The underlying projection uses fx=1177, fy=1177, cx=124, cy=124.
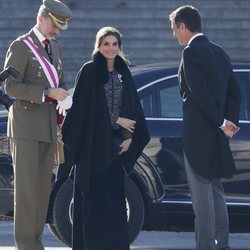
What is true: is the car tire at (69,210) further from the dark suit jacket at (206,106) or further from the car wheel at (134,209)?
the dark suit jacket at (206,106)

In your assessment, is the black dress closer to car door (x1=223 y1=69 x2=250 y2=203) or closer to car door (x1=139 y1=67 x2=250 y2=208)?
car door (x1=139 y1=67 x2=250 y2=208)

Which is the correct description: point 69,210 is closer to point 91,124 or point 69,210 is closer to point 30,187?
point 30,187

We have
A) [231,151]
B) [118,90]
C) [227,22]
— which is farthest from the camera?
[227,22]

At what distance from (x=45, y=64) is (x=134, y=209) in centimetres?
159

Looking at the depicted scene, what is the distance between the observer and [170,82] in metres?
8.90

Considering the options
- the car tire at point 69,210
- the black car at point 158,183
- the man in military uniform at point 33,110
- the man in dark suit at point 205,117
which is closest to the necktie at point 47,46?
the man in military uniform at point 33,110

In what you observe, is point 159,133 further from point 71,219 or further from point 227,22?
point 227,22

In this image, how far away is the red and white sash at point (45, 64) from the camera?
7578 millimetres

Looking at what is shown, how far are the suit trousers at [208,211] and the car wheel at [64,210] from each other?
1069 millimetres

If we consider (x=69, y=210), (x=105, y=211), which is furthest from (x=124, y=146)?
(x=69, y=210)

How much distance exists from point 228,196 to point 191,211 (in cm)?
30

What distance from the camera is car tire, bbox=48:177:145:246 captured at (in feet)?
28.5

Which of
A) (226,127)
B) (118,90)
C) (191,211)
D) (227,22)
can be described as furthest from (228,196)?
(227,22)

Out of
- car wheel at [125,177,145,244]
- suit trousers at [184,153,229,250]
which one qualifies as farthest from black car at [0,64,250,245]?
suit trousers at [184,153,229,250]
